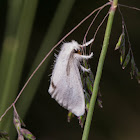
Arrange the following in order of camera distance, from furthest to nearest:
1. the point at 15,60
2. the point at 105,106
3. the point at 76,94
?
the point at 105,106 → the point at 15,60 → the point at 76,94

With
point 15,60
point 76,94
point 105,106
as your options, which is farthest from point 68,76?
point 105,106

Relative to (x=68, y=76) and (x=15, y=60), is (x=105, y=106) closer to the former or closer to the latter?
(x=15, y=60)

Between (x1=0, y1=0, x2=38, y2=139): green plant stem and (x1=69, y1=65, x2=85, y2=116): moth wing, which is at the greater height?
(x1=0, y1=0, x2=38, y2=139): green plant stem

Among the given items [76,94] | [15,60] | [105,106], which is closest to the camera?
[76,94]

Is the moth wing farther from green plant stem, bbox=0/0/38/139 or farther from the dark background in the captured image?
the dark background

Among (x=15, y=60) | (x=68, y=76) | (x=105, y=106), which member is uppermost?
(x=15, y=60)

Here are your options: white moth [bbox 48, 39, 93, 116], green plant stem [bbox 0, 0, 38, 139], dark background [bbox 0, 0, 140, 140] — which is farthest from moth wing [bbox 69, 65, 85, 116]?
dark background [bbox 0, 0, 140, 140]

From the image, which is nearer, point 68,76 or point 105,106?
point 68,76

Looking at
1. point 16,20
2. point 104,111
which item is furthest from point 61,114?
point 16,20
